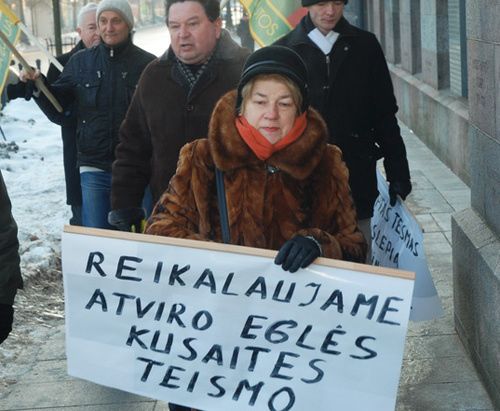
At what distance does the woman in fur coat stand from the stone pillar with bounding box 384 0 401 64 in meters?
14.6

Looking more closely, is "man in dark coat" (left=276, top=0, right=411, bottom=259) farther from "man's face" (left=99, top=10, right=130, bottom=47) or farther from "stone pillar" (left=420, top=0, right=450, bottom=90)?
"stone pillar" (left=420, top=0, right=450, bottom=90)

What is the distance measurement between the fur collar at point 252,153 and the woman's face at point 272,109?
7 cm

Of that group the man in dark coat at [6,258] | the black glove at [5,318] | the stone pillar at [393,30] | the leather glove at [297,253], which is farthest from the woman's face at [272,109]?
the stone pillar at [393,30]

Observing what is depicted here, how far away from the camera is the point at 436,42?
43.9 feet

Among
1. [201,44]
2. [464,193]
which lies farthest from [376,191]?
[464,193]

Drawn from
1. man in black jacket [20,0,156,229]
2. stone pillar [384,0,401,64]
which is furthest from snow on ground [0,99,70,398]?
stone pillar [384,0,401,64]

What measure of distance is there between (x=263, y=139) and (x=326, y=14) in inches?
79.1

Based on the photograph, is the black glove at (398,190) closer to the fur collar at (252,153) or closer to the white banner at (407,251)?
the white banner at (407,251)

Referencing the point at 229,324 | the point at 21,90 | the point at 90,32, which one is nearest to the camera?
the point at 229,324

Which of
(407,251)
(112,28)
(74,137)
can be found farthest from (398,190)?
(74,137)

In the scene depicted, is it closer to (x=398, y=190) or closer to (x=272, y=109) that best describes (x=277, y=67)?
(x=272, y=109)

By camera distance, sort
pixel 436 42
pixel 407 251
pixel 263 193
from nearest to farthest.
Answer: pixel 263 193
pixel 407 251
pixel 436 42

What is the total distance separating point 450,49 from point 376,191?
303 inches

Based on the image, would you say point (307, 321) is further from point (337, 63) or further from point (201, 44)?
point (337, 63)
